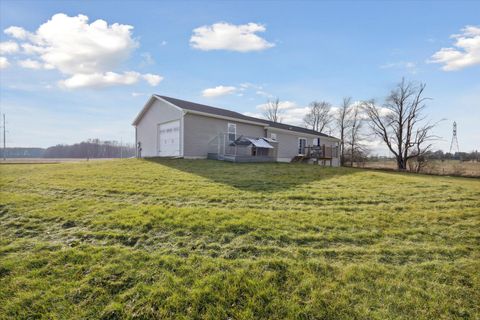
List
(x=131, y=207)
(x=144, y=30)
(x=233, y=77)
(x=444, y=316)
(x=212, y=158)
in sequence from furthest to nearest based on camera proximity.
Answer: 1. (x=233, y=77)
2. (x=212, y=158)
3. (x=144, y=30)
4. (x=131, y=207)
5. (x=444, y=316)

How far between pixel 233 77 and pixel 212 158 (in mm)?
6582

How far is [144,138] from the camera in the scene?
63.2 feet

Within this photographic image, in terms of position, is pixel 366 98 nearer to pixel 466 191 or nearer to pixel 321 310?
pixel 466 191

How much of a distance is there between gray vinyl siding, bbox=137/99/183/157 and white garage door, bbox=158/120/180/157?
39 cm

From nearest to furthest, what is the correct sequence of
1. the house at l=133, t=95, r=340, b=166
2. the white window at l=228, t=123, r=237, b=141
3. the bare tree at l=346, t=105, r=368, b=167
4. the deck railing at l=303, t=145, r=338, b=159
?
1. the house at l=133, t=95, r=340, b=166
2. the white window at l=228, t=123, r=237, b=141
3. the deck railing at l=303, t=145, r=338, b=159
4. the bare tree at l=346, t=105, r=368, b=167

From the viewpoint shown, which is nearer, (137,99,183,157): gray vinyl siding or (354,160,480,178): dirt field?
(137,99,183,157): gray vinyl siding

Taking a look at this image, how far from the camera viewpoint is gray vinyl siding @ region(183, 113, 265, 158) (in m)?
15.5

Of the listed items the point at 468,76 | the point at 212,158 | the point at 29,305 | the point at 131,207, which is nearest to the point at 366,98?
the point at 468,76

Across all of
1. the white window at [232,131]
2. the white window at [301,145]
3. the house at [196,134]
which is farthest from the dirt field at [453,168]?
the white window at [232,131]

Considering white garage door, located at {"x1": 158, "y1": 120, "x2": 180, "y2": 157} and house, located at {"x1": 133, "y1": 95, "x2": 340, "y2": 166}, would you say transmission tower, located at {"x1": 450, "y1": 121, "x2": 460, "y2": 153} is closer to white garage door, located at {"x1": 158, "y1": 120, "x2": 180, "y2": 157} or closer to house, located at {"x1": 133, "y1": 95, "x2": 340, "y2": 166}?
house, located at {"x1": 133, "y1": 95, "x2": 340, "y2": 166}

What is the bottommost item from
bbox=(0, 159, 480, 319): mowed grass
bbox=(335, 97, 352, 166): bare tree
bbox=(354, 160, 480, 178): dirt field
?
bbox=(0, 159, 480, 319): mowed grass

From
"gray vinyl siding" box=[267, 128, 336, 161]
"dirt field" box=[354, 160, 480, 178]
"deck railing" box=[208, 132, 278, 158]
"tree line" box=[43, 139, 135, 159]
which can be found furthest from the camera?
"tree line" box=[43, 139, 135, 159]

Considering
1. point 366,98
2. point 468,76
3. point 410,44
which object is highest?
point 366,98

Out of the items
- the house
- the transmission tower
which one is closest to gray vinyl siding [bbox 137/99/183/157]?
the house
